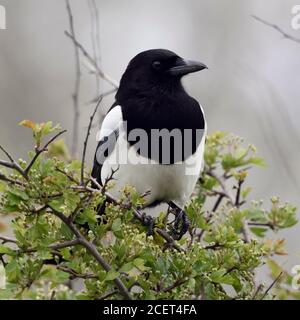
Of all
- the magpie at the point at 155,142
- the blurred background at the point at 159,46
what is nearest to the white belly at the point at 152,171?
the magpie at the point at 155,142

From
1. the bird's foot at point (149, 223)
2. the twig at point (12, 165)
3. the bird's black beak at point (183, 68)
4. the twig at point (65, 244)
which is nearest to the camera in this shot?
the twig at point (12, 165)

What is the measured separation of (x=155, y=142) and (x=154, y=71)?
0.42m

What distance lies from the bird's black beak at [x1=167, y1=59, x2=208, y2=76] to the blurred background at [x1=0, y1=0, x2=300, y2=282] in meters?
2.66

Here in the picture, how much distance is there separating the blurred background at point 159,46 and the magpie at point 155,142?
2.71 metres

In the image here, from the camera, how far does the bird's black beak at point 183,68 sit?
137 inches

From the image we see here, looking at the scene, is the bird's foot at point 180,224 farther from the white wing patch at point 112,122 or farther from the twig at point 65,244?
the twig at point 65,244

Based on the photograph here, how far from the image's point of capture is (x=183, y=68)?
11.5 ft

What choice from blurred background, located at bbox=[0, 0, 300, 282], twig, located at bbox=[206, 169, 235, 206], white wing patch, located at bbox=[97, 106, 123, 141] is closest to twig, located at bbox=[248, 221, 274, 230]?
twig, located at bbox=[206, 169, 235, 206]

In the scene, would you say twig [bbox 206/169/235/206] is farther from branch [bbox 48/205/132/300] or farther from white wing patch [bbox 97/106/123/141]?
branch [bbox 48/205/132/300]

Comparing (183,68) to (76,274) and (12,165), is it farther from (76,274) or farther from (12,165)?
(12,165)

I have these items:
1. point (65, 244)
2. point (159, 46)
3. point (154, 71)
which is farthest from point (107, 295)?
point (159, 46)
